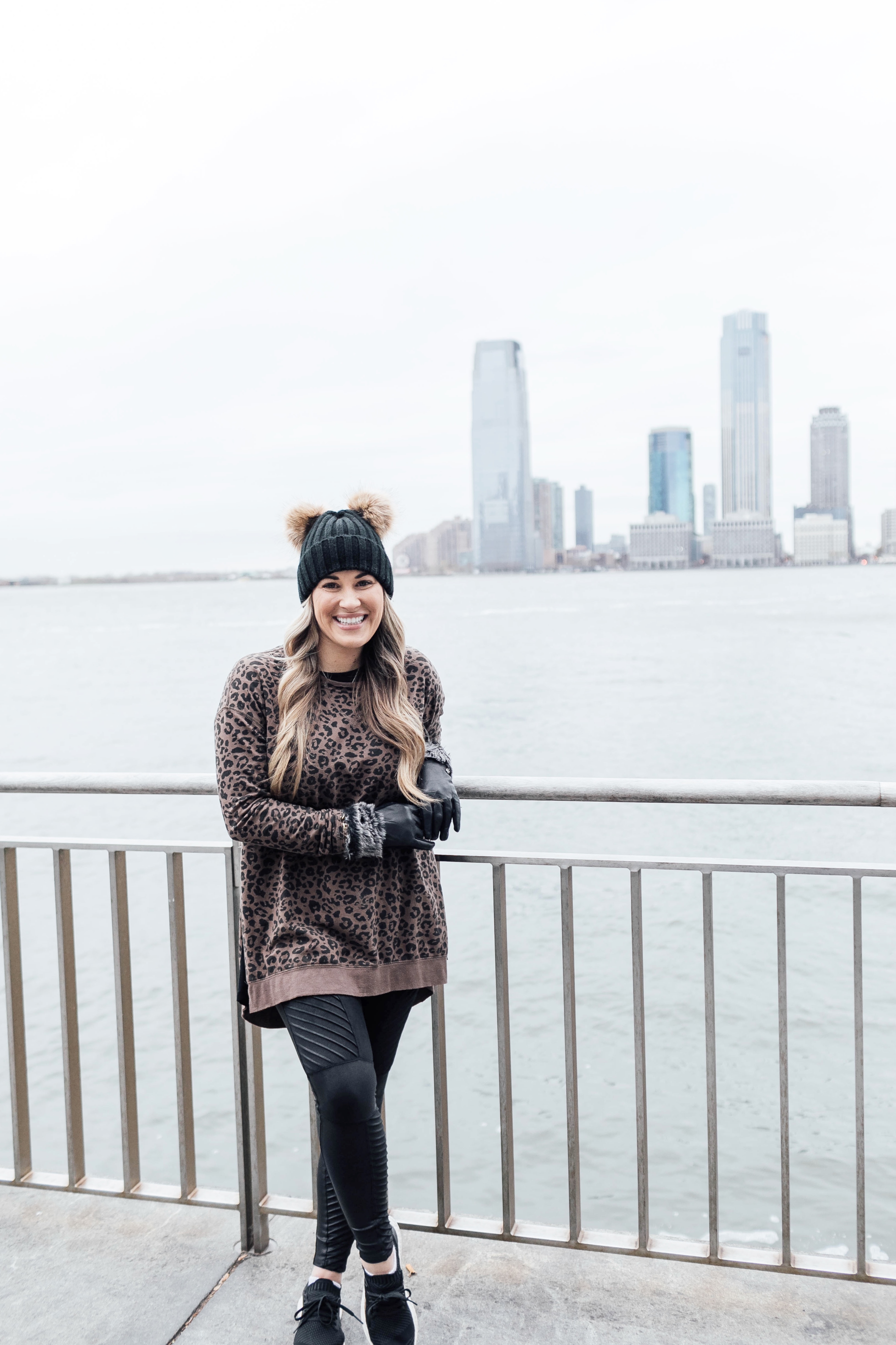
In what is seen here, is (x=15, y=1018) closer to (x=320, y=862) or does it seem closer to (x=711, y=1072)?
(x=320, y=862)

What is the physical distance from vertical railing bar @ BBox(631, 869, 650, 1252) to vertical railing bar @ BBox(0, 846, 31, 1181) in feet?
4.99

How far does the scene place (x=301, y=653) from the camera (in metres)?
2.26

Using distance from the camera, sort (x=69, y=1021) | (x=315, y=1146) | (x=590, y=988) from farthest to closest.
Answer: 1. (x=590, y=988)
2. (x=69, y=1021)
3. (x=315, y=1146)

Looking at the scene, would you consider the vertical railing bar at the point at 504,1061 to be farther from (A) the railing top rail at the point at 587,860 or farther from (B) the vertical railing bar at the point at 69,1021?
(B) the vertical railing bar at the point at 69,1021

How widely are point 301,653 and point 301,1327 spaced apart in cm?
145

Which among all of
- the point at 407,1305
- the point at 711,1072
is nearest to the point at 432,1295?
the point at 407,1305

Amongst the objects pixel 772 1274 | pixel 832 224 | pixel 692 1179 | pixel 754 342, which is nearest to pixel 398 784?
pixel 772 1274

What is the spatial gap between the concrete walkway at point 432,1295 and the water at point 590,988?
18.4 feet

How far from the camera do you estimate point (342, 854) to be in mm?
2102

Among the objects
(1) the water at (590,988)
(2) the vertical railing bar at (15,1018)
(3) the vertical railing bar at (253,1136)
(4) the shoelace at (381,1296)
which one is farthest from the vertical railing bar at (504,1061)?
(1) the water at (590,988)

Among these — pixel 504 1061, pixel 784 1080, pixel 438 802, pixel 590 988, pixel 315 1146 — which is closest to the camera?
pixel 438 802

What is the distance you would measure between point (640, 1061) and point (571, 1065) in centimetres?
17

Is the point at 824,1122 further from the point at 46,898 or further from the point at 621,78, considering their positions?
the point at 621,78

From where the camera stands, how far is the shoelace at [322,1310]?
2287 mm
